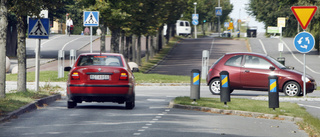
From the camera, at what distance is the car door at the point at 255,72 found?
21.5 meters

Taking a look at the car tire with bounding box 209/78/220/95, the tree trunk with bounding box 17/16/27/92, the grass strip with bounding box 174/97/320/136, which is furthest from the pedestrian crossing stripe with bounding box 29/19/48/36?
the car tire with bounding box 209/78/220/95

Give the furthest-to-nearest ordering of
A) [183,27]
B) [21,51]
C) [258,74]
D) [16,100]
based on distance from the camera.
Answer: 1. [183,27]
2. [258,74]
3. [21,51]
4. [16,100]

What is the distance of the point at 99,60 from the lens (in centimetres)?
1588

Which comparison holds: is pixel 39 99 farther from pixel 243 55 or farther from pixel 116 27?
pixel 116 27

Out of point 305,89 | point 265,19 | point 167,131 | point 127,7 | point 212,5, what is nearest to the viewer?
point 167,131

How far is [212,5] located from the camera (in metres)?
120

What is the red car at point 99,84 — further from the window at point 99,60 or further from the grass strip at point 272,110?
the grass strip at point 272,110

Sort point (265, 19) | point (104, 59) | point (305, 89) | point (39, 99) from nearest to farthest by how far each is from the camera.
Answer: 1. point (104, 59)
2. point (39, 99)
3. point (305, 89)
4. point (265, 19)

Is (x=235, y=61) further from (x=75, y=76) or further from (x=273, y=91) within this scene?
(x=75, y=76)

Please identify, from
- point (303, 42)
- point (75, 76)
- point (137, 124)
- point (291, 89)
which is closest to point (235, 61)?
point (291, 89)

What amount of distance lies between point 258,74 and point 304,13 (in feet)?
9.32

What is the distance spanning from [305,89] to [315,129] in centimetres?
996

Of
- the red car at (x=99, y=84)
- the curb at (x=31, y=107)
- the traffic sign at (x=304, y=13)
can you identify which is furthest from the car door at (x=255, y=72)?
the red car at (x=99, y=84)

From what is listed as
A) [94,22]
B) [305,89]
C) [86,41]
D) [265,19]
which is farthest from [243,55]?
[265,19]
